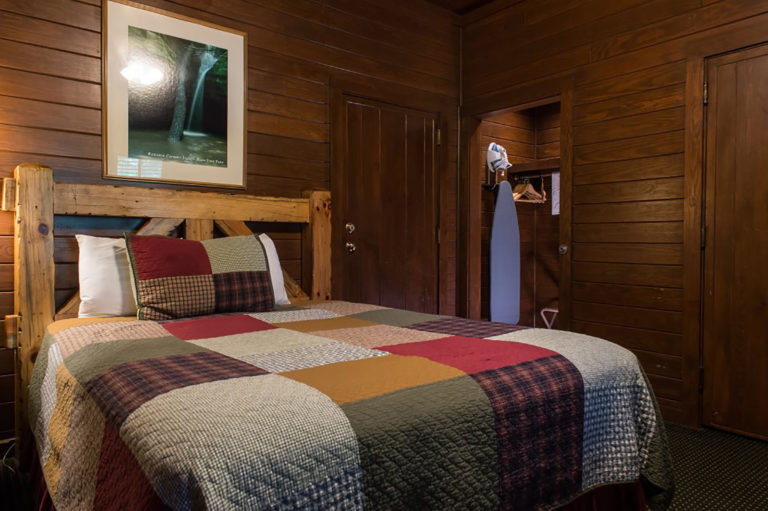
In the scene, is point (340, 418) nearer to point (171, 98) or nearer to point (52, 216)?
point (52, 216)

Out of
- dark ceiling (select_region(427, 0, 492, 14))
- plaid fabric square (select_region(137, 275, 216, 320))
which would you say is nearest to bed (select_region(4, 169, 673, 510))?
plaid fabric square (select_region(137, 275, 216, 320))

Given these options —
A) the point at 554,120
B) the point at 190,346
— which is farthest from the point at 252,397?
the point at 554,120

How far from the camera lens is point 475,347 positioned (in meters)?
1.50

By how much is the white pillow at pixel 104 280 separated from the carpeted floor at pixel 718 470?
223cm

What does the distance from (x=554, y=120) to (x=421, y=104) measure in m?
1.64

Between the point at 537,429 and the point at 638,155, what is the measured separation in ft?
7.21

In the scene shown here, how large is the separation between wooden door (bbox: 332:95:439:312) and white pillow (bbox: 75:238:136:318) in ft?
4.40

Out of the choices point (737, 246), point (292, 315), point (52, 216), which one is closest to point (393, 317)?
point (292, 315)

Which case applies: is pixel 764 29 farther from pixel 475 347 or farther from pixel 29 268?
pixel 29 268

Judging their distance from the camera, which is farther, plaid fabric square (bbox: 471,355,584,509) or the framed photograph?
the framed photograph

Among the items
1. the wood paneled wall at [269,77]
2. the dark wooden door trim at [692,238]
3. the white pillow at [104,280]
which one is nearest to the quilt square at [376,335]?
the white pillow at [104,280]

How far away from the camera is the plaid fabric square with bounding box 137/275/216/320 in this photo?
2.02 meters

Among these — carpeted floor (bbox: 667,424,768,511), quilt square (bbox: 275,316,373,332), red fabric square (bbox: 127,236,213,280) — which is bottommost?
carpeted floor (bbox: 667,424,768,511)

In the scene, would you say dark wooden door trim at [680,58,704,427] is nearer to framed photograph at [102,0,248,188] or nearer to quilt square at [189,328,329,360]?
quilt square at [189,328,329,360]
